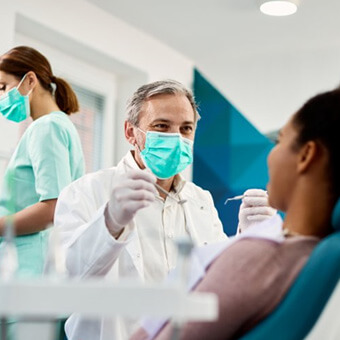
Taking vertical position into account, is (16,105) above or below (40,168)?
above

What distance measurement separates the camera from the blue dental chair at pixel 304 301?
1072mm

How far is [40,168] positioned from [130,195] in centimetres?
93

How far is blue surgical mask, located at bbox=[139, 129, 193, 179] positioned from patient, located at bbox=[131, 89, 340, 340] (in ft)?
2.76

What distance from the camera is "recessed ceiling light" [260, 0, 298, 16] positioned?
3516 millimetres

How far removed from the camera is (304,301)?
1.08 metres

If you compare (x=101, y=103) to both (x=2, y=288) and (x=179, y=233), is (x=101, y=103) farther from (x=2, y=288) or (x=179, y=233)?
(x=2, y=288)

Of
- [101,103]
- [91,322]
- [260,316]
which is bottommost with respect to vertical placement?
[91,322]

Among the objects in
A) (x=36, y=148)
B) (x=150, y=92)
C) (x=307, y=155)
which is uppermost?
(x=150, y=92)

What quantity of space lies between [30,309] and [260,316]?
17.5 inches

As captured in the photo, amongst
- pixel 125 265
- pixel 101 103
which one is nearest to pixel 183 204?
pixel 125 265

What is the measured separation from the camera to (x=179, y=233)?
6.75 feet

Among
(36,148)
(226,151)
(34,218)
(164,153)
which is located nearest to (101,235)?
(164,153)

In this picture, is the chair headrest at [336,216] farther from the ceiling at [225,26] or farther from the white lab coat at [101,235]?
the ceiling at [225,26]

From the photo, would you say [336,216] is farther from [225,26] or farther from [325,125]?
[225,26]
